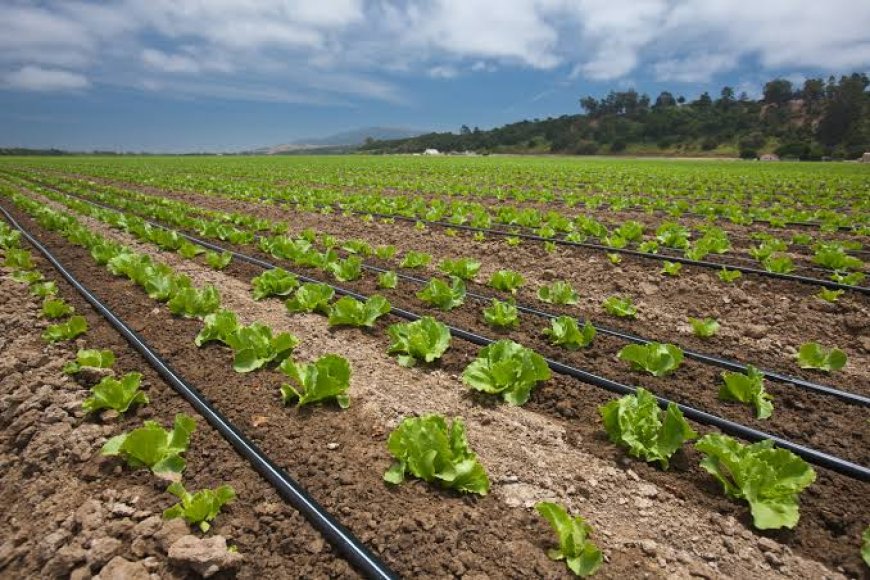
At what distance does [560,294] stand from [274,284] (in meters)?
4.11

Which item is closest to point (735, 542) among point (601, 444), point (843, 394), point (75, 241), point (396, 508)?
point (601, 444)

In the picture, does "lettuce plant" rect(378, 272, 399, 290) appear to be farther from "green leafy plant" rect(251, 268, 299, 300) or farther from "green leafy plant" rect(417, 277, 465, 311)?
"green leafy plant" rect(251, 268, 299, 300)

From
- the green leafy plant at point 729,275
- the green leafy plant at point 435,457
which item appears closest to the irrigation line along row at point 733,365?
the green leafy plant at point 729,275

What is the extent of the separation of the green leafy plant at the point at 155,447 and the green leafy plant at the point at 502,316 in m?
3.39

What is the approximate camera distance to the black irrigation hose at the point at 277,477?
2680 mm

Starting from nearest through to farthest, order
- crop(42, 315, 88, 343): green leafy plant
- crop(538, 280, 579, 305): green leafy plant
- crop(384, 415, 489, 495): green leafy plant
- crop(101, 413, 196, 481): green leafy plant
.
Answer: crop(384, 415, 489, 495): green leafy plant < crop(101, 413, 196, 481): green leafy plant < crop(42, 315, 88, 343): green leafy plant < crop(538, 280, 579, 305): green leafy plant

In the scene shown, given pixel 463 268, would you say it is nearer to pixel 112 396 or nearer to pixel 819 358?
pixel 819 358

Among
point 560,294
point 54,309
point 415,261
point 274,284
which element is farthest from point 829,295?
point 54,309

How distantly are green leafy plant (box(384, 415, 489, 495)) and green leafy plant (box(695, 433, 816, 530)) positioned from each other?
151cm

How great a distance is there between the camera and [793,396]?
4.31 metres

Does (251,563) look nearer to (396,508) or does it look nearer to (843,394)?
(396,508)

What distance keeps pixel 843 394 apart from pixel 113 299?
8657mm

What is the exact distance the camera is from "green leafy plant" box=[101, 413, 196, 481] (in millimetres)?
3318

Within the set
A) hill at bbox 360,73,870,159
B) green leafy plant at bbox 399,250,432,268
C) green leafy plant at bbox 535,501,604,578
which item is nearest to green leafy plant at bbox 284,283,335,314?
green leafy plant at bbox 399,250,432,268
